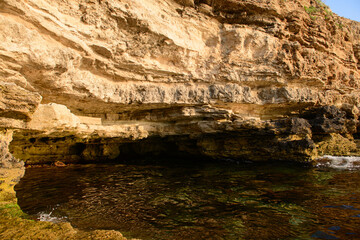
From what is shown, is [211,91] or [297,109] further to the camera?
[297,109]

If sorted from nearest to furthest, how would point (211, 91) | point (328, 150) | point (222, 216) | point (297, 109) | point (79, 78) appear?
point (222, 216), point (79, 78), point (211, 91), point (297, 109), point (328, 150)

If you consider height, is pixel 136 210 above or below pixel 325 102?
below

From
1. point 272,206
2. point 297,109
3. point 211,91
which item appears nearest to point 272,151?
point 297,109

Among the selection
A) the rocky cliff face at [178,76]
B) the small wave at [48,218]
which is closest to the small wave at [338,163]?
the rocky cliff face at [178,76]

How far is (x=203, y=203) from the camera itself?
5062 millimetres

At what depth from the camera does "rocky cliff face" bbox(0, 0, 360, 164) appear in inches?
244

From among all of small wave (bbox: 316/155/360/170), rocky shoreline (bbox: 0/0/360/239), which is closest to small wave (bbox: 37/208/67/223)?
rocky shoreline (bbox: 0/0/360/239)

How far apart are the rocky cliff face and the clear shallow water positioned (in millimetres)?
1959

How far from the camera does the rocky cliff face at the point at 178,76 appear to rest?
620 centimetres

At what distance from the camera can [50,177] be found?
7512 millimetres

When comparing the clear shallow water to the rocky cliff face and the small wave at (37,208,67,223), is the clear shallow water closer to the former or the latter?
the small wave at (37,208,67,223)

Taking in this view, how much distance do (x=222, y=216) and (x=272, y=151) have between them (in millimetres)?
6889

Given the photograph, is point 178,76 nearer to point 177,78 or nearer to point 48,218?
point 177,78

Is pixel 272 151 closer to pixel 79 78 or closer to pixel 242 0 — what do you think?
pixel 242 0
